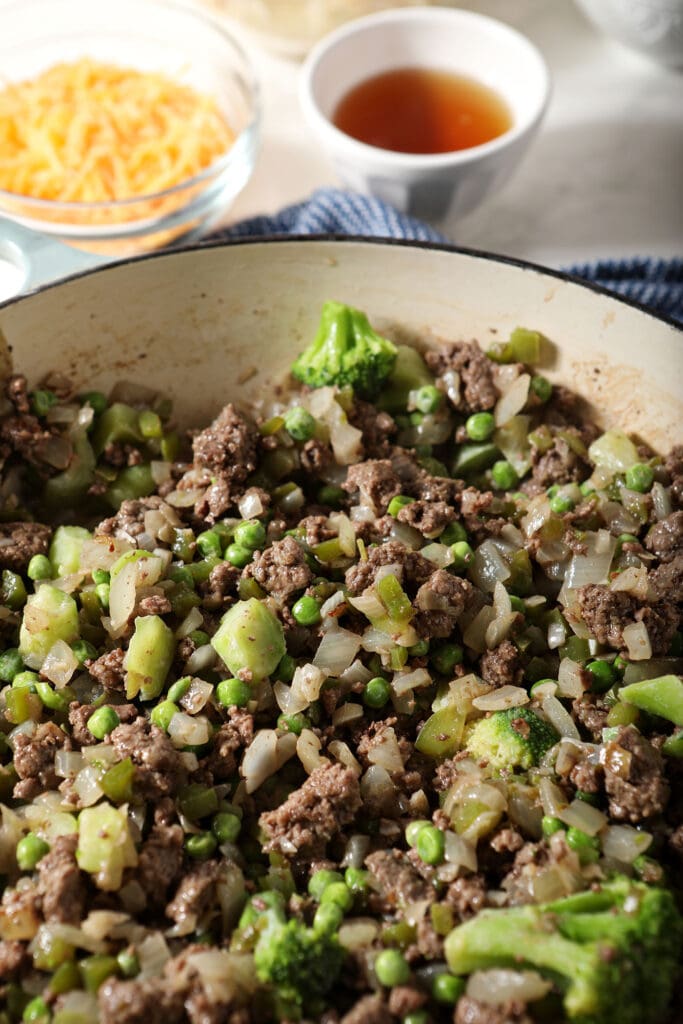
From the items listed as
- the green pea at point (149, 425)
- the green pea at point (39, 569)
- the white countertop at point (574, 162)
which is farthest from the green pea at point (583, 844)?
the white countertop at point (574, 162)

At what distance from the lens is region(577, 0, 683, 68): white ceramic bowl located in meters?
5.62

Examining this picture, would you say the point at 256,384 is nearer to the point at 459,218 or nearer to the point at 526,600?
the point at 526,600

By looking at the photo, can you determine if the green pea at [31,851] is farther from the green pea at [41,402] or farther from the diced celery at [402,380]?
the diced celery at [402,380]

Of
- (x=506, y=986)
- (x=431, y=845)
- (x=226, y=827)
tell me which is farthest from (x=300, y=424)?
(x=506, y=986)

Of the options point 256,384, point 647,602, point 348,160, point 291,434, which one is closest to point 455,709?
point 647,602

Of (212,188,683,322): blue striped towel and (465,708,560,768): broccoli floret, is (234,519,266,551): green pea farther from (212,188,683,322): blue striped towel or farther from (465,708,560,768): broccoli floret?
(212,188,683,322): blue striped towel

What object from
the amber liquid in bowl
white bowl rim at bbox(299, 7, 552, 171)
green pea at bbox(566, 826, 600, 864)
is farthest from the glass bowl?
green pea at bbox(566, 826, 600, 864)

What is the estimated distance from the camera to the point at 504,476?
3.87 metres

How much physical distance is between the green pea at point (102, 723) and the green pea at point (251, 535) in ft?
2.36

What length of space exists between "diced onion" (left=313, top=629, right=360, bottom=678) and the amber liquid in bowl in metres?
3.18

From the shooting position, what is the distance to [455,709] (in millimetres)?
3277

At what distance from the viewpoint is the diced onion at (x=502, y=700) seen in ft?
10.6

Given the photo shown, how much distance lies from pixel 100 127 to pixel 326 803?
3.76 metres

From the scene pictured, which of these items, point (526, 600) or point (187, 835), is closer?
point (187, 835)
